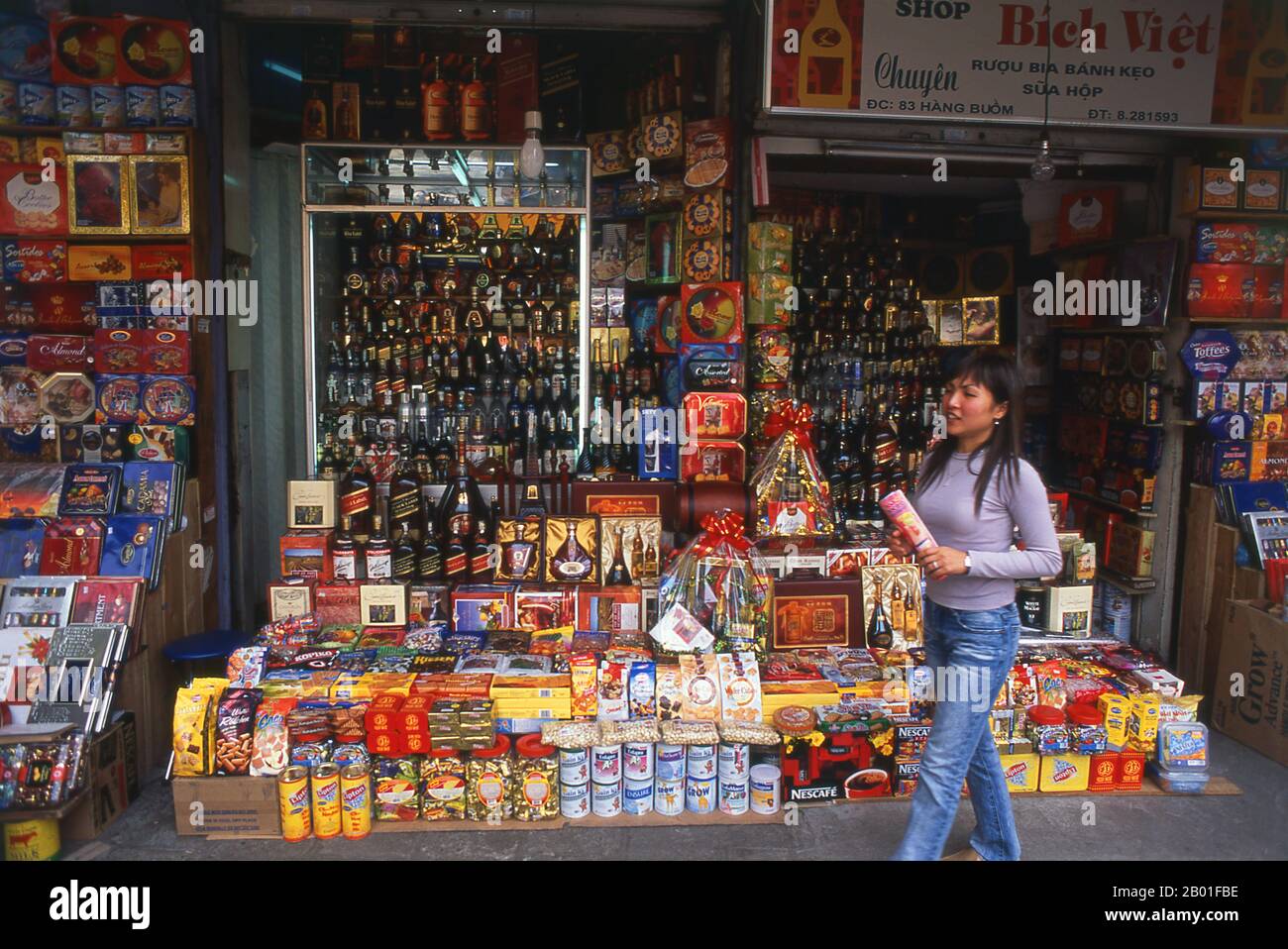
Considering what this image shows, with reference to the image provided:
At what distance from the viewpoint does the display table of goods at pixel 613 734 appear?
3414 mm

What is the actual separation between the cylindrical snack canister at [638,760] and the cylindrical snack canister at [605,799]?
0.22ft

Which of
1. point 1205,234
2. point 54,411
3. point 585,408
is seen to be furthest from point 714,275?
point 54,411

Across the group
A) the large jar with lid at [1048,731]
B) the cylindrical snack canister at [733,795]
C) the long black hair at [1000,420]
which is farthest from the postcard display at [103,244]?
the large jar with lid at [1048,731]

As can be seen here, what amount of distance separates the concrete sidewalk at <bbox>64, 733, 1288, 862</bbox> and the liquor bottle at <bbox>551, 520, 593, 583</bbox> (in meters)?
1.13

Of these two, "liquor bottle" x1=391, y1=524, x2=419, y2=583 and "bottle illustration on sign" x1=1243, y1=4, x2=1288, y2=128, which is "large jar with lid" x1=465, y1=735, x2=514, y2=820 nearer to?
"liquor bottle" x1=391, y1=524, x2=419, y2=583

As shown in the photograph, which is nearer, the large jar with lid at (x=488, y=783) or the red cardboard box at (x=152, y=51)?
the large jar with lid at (x=488, y=783)

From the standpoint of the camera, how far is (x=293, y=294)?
6.12 metres

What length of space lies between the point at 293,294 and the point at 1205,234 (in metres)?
4.90

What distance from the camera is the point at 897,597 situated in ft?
13.9

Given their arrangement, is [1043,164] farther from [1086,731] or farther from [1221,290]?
[1086,731]

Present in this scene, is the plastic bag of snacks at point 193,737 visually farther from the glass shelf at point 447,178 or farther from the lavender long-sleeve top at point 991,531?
the glass shelf at point 447,178

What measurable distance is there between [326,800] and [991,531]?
2.26 meters

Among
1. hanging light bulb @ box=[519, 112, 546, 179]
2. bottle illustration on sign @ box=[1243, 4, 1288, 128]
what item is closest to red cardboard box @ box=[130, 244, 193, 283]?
hanging light bulb @ box=[519, 112, 546, 179]
